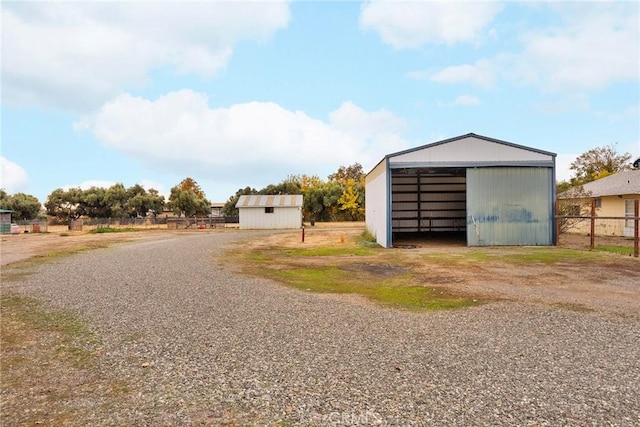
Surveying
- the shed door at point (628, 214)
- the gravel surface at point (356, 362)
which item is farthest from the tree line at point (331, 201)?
the gravel surface at point (356, 362)


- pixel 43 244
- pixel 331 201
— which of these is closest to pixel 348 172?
pixel 331 201

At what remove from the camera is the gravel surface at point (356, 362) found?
3844 millimetres

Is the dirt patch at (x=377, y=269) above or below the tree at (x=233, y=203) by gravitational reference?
below

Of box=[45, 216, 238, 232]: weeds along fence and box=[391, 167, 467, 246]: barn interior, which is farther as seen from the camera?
box=[45, 216, 238, 232]: weeds along fence

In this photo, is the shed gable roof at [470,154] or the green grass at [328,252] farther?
the shed gable roof at [470,154]

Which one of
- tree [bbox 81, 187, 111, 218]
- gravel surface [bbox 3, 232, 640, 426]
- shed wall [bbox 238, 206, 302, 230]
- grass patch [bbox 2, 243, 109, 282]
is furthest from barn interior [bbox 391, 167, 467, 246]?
tree [bbox 81, 187, 111, 218]

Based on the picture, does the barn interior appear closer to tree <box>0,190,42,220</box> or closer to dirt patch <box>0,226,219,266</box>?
dirt patch <box>0,226,219,266</box>

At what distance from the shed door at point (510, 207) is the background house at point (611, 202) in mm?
3738

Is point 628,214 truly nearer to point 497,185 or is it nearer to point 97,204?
point 497,185

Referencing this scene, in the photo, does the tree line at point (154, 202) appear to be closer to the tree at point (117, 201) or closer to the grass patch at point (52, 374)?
the tree at point (117, 201)

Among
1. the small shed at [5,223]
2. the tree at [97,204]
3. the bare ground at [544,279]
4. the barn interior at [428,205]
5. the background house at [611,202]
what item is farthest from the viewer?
the tree at [97,204]

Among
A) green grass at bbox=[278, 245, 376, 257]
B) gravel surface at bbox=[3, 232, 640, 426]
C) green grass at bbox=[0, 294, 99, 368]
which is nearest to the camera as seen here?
gravel surface at bbox=[3, 232, 640, 426]

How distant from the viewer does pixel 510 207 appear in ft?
64.5

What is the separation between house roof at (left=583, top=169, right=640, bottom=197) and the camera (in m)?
23.3
